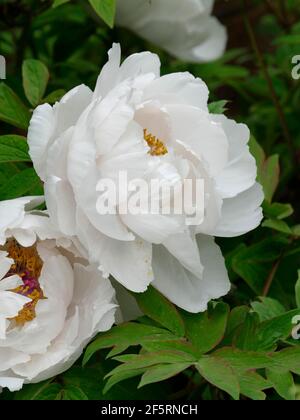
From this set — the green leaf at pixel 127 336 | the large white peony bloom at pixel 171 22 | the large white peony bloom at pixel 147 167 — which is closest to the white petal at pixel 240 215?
the large white peony bloom at pixel 147 167

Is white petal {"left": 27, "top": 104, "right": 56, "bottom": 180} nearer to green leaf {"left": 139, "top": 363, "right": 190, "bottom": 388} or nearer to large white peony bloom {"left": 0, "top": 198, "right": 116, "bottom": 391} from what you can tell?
large white peony bloom {"left": 0, "top": 198, "right": 116, "bottom": 391}

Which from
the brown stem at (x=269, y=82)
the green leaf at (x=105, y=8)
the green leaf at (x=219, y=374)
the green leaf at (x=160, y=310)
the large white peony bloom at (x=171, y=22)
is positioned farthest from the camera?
the brown stem at (x=269, y=82)

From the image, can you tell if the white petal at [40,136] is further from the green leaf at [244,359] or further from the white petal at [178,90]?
the green leaf at [244,359]

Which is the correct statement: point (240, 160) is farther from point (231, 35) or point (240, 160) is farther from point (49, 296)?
point (231, 35)

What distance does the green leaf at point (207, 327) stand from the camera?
0.75 m

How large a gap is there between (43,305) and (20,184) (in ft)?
0.41

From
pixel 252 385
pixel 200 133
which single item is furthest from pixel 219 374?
pixel 200 133

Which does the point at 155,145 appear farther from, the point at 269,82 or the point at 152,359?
the point at 269,82

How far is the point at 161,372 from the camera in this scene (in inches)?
26.5

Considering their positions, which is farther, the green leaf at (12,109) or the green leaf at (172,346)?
the green leaf at (12,109)

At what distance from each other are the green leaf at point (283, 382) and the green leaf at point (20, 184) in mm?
280

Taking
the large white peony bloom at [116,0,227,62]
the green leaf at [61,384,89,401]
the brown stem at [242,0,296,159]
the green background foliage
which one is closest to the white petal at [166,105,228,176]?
the green background foliage

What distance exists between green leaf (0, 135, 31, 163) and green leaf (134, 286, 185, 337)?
172 millimetres
